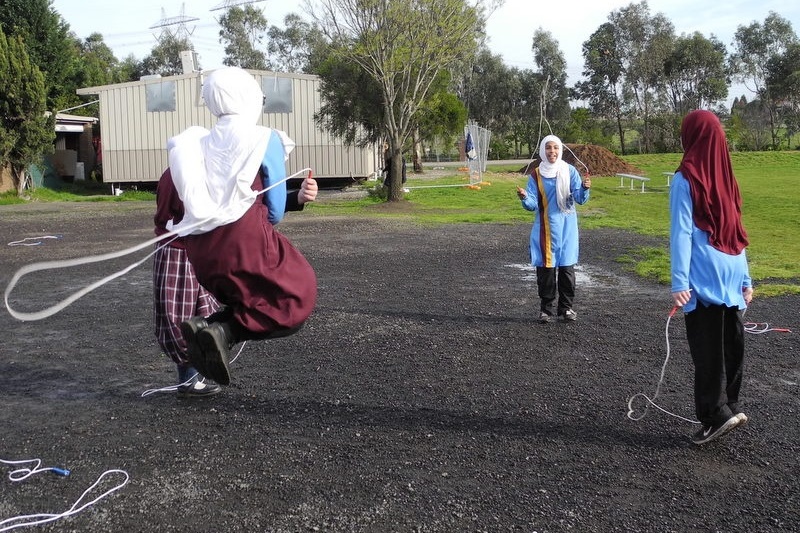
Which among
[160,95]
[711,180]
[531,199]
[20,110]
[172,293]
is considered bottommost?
[172,293]

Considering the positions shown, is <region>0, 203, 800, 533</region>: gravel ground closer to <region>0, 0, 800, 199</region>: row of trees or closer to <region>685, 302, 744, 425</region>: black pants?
<region>685, 302, 744, 425</region>: black pants

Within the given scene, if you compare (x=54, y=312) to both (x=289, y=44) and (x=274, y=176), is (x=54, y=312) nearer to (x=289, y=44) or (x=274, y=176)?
(x=274, y=176)

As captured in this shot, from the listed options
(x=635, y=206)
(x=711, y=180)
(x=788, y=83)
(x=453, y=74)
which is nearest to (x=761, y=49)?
(x=788, y=83)

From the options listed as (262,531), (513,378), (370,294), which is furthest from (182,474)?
(370,294)

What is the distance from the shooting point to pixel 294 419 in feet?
16.0

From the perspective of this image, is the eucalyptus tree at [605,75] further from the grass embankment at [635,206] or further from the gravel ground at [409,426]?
the gravel ground at [409,426]

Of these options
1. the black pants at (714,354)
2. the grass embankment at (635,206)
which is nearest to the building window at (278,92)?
the grass embankment at (635,206)

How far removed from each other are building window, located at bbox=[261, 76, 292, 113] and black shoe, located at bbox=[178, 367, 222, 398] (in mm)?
26787

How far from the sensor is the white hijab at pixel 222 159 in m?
3.79

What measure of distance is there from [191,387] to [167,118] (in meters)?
28.1

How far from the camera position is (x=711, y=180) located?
432cm

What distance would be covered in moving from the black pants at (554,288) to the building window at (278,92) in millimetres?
24812

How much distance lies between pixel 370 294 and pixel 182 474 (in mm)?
5519

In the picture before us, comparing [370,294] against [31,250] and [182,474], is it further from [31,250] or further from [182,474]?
[31,250]
